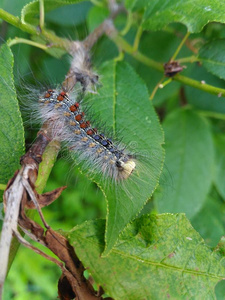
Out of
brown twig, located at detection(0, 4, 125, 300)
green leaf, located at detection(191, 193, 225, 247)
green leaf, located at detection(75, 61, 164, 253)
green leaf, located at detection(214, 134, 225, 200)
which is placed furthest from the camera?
green leaf, located at detection(214, 134, 225, 200)

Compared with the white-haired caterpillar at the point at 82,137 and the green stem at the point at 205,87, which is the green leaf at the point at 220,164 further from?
the white-haired caterpillar at the point at 82,137

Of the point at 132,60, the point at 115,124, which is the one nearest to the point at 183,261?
the point at 115,124

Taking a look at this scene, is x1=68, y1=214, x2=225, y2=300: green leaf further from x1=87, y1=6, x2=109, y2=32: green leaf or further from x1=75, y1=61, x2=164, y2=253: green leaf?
x1=87, y1=6, x2=109, y2=32: green leaf

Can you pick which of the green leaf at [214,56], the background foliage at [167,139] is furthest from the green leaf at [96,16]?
the green leaf at [214,56]

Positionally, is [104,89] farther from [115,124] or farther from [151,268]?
[151,268]

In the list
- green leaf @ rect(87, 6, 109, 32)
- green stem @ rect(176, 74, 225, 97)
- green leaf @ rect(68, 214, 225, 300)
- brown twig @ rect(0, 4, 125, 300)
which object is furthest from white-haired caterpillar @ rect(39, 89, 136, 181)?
green leaf @ rect(87, 6, 109, 32)

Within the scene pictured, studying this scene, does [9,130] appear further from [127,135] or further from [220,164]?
[220,164]
